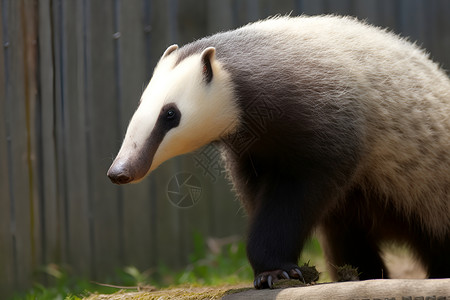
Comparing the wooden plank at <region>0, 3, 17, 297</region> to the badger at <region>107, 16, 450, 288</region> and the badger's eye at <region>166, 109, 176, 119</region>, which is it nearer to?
the badger at <region>107, 16, 450, 288</region>

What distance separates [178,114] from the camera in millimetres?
3143

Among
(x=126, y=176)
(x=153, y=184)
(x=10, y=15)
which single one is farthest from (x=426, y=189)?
(x=10, y=15)

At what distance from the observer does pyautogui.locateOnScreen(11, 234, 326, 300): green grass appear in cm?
452

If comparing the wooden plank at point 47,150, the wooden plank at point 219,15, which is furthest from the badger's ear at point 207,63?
the wooden plank at point 219,15

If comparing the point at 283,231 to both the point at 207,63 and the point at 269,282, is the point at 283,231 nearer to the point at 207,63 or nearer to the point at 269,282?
the point at 269,282

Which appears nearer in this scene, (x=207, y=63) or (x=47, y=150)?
(x=207, y=63)

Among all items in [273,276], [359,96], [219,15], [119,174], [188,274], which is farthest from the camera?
[219,15]

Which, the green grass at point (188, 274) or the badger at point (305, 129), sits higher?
the badger at point (305, 129)

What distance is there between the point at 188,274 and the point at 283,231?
2062 millimetres

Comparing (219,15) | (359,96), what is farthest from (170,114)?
(219,15)

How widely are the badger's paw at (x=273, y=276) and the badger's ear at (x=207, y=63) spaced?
39.7 inches

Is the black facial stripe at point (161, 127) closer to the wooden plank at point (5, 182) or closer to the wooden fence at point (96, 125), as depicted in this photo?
the wooden fence at point (96, 125)

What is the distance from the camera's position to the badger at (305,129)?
10.6 feet

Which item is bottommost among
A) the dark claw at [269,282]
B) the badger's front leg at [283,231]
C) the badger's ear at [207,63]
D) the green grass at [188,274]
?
the green grass at [188,274]
